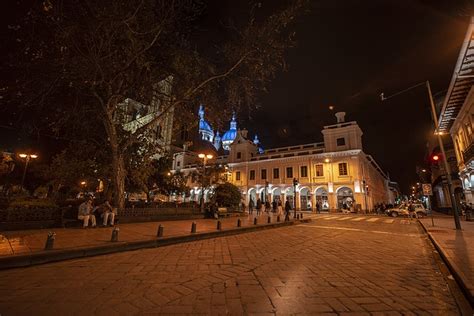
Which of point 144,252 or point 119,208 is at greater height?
point 119,208

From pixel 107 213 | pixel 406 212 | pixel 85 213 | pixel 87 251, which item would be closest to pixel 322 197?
pixel 406 212

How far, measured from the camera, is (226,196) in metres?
22.0

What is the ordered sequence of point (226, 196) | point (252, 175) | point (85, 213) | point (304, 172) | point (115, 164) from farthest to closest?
1. point (252, 175)
2. point (304, 172)
3. point (226, 196)
4. point (115, 164)
5. point (85, 213)

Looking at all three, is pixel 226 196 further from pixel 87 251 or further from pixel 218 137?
pixel 218 137

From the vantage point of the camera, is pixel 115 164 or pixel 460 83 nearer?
pixel 115 164

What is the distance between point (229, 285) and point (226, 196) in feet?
59.6

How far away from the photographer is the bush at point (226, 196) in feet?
72.3

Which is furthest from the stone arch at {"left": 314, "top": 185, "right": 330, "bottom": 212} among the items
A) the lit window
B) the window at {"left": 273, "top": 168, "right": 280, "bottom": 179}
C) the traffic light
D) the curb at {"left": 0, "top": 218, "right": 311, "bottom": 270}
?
the curb at {"left": 0, "top": 218, "right": 311, "bottom": 270}

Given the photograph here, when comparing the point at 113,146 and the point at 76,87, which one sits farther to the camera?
the point at 113,146

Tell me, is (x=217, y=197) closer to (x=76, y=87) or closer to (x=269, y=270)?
(x=76, y=87)

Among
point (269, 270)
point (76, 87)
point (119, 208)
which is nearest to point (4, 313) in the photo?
point (269, 270)

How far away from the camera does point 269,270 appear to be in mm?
4750

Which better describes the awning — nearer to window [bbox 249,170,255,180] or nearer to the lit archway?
the lit archway

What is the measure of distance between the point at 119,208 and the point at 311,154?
3222 cm
